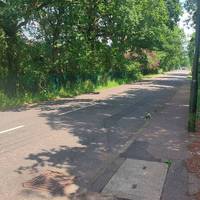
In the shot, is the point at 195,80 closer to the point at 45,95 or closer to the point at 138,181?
the point at 138,181

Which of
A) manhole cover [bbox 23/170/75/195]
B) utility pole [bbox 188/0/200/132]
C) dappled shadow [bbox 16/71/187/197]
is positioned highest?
utility pole [bbox 188/0/200/132]

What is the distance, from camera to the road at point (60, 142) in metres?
6.91

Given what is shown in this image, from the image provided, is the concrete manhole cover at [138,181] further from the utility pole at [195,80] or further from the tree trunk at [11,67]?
the tree trunk at [11,67]

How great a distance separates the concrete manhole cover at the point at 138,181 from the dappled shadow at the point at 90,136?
506 mm

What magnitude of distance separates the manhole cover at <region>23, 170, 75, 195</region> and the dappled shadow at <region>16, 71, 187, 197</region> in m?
0.25

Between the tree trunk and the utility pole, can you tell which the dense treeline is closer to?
the tree trunk

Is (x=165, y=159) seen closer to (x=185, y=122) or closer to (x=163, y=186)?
(x=163, y=186)

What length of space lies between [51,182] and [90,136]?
174 inches

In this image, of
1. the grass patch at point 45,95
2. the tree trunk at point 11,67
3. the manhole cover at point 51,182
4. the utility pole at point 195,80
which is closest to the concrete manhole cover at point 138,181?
the manhole cover at point 51,182

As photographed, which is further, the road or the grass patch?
the grass patch

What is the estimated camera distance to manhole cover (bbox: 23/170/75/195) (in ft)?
20.8

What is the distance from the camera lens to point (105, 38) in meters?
30.6

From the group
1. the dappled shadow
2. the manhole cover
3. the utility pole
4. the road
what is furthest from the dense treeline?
the manhole cover

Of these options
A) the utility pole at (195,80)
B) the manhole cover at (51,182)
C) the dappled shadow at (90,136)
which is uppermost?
the utility pole at (195,80)
